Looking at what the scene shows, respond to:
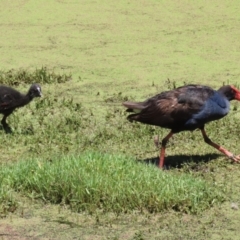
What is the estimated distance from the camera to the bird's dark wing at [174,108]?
685 centimetres

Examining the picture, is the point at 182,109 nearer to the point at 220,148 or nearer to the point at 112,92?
the point at 220,148

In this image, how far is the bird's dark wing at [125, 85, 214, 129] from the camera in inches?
270

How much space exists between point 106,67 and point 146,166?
353 centimetres

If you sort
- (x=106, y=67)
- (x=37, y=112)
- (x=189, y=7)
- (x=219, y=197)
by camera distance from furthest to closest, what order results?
1. (x=189, y=7)
2. (x=106, y=67)
3. (x=37, y=112)
4. (x=219, y=197)

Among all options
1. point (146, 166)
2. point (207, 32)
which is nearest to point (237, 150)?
point (146, 166)

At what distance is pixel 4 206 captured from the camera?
5938 mm

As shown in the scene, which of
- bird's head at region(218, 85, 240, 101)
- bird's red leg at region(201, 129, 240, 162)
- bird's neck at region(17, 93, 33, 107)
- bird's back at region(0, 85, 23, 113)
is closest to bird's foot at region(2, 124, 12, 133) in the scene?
bird's back at region(0, 85, 23, 113)

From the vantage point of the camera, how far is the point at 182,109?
6.85 m

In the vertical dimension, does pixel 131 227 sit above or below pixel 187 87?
below

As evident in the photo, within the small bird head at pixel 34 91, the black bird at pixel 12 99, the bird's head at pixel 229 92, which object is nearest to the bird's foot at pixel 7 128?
the black bird at pixel 12 99

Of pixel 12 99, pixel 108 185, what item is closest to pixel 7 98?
pixel 12 99

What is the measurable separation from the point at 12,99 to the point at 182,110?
2128mm

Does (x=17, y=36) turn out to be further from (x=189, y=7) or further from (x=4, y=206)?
(x=4, y=206)

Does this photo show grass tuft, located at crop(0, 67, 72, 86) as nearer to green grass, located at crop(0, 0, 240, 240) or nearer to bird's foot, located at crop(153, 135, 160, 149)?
green grass, located at crop(0, 0, 240, 240)
